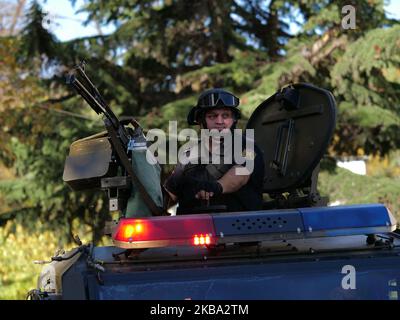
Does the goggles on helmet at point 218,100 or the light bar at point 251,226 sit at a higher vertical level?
the goggles on helmet at point 218,100

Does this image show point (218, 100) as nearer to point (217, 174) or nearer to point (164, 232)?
point (217, 174)

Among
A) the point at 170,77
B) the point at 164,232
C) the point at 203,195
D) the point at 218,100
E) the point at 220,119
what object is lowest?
the point at 164,232

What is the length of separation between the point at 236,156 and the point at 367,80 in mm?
8514

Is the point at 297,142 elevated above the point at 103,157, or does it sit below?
above

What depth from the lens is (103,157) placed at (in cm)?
361

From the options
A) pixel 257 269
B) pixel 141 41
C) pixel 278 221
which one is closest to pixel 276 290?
pixel 257 269

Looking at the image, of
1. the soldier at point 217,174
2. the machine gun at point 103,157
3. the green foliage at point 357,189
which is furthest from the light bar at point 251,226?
the green foliage at point 357,189

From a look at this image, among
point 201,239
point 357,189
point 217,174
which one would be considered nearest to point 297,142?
point 217,174

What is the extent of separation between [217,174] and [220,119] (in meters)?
0.38

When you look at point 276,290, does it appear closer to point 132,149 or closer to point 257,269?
point 257,269

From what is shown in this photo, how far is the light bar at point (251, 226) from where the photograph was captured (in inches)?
117

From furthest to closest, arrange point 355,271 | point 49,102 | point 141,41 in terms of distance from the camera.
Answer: point 141,41, point 49,102, point 355,271

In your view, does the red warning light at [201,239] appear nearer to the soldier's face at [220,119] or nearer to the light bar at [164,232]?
the light bar at [164,232]

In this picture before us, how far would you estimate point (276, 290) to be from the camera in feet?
9.45
